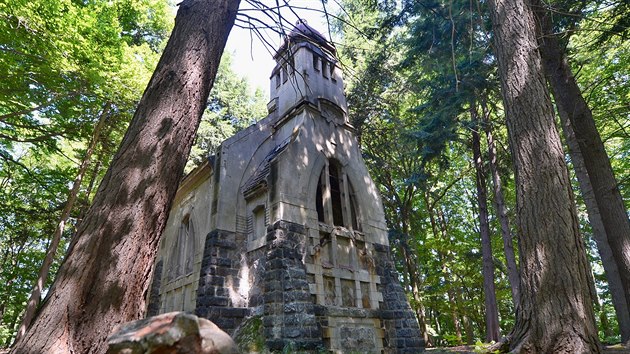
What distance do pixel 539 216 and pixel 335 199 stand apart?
343 inches

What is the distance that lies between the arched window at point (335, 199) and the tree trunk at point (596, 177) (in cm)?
657

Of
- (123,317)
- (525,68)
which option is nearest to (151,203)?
(123,317)

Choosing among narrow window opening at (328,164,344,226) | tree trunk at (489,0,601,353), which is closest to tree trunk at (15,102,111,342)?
narrow window opening at (328,164,344,226)

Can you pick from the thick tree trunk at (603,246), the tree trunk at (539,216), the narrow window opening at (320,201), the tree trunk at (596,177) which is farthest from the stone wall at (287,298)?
the thick tree trunk at (603,246)

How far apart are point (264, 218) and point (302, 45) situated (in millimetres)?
7231

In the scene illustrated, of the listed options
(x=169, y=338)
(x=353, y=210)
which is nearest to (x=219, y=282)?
(x=353, y=210)

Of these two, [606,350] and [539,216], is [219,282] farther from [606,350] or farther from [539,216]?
[606,350]

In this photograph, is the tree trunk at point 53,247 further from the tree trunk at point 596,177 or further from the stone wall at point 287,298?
the tree trunk at point 596,177

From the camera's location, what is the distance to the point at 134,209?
282 centimetres

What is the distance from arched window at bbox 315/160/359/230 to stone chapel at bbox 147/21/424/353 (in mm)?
37

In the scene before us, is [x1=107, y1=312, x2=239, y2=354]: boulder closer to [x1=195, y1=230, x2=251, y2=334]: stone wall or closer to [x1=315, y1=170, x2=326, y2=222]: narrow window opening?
[x1=195, y1=230, x2=251, y2=334]: stone wall

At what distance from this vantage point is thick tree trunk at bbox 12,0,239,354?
2404 mm

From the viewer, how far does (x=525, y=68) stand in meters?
4.64

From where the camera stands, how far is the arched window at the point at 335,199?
11.7m
